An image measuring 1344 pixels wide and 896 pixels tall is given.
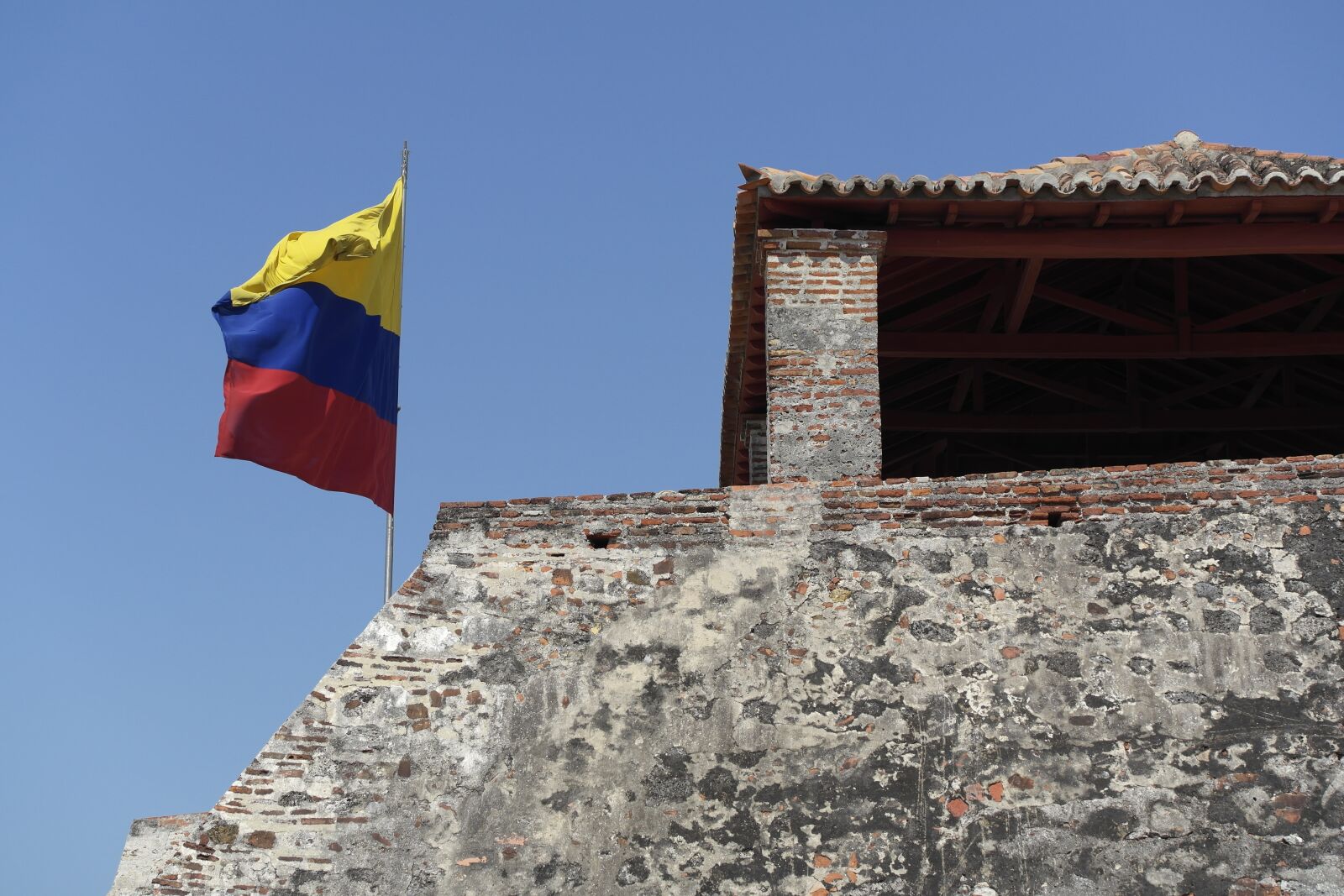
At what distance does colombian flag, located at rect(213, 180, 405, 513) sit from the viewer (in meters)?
9.76

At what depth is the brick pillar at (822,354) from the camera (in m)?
8.75

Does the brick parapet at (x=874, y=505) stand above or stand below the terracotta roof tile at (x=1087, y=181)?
below

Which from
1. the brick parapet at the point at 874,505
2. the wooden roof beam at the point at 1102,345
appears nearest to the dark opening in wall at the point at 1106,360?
the wooden roof beam at the point at 1102,345

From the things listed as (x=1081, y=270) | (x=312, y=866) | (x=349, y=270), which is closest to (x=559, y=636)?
(x=312, y=866)

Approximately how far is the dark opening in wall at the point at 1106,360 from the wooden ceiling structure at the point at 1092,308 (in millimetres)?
18

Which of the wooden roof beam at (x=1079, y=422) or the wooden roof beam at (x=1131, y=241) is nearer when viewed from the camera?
the wooden roof beam at (x=1131, y=241)

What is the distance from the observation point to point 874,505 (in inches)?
314

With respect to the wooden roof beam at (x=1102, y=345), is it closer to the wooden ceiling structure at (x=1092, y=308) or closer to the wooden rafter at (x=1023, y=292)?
the wooden ceiling structure at (x=1092, y=308)

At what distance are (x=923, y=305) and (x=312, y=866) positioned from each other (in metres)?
6.49

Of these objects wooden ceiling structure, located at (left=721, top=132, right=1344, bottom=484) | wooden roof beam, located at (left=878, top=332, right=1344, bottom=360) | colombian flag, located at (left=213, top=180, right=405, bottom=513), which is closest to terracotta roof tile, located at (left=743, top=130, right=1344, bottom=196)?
wooden ceiling structure, located at (left=721, top=132, right=1344, bottom=484)

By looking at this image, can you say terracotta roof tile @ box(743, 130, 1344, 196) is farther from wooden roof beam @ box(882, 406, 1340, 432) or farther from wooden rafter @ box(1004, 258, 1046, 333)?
wooden roof beam @ box(882, 406, 1340, 432)

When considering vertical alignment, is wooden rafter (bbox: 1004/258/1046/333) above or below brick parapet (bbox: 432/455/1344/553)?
above

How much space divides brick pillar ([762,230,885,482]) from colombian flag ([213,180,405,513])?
293cm

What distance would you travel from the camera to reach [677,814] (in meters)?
7.01
